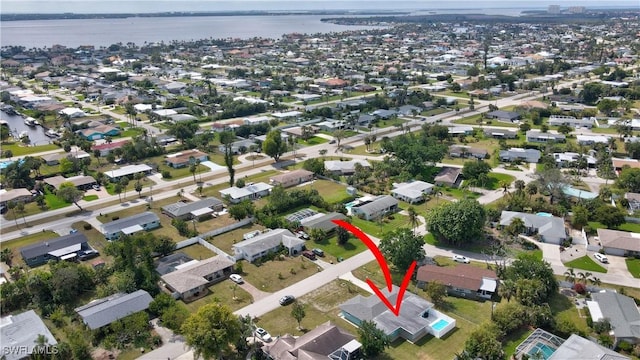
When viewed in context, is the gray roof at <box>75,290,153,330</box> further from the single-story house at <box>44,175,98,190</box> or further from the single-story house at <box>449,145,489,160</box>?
the single-story house at <box>449,145,489,160</box>

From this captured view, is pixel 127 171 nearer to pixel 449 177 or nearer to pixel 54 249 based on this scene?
pixel 54 249

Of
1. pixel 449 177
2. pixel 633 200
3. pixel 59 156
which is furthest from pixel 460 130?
pixel 59 156

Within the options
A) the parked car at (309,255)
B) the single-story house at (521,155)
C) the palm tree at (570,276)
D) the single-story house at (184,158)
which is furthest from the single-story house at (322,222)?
A: the single-story house at (521,155)

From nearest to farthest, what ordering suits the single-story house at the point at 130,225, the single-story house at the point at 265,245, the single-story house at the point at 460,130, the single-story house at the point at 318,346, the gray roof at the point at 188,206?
the single-story house at the point at 318,346 < the single-story house at the point at 265,245 < the single-story house at the point at 130,225 < the gray roof at the point at 188,206 < the single-story house at the point at 460,130

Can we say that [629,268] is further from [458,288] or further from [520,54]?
[520,54]

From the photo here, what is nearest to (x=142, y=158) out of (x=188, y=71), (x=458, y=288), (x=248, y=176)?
(x=248, y=176)

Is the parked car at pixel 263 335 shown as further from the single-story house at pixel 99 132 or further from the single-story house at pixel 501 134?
the single-story house at pixel 99 132
